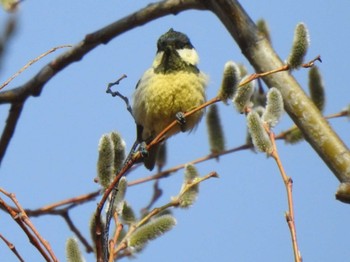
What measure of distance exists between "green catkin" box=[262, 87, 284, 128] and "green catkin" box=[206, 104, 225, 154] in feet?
2.81

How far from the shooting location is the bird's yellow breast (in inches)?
138

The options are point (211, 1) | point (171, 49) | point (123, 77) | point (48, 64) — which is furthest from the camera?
point (171, 49)

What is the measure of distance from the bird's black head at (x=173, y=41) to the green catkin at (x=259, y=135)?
184 cm

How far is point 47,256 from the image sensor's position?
1619 millimetres

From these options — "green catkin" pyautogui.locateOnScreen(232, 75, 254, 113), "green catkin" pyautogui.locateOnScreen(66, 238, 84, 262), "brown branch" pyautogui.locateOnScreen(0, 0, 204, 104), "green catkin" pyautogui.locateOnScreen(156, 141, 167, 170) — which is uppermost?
"brown branch" pyautogui.locateOnScreen(0, 0, 204, 104)

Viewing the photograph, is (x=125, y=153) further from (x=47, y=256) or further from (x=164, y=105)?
(x=164, y=105)

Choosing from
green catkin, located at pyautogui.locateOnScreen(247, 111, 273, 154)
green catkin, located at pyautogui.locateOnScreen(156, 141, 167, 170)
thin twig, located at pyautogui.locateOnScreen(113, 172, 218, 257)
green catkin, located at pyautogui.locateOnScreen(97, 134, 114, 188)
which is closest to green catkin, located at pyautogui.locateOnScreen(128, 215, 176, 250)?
thin twig, located at pyautogui.locateOnScreen(113, 172, 218, 257)

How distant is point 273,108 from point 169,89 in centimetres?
151

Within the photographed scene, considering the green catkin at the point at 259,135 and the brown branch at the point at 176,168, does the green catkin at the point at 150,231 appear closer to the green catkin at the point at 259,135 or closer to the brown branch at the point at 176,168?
the green catkin at the point at 259,135

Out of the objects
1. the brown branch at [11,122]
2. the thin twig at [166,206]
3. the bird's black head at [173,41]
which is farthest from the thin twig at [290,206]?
the bird's black head at [173,41]

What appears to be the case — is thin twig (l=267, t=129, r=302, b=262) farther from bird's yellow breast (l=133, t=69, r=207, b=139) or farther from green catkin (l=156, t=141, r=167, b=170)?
bird's yellow breast (l=133, t=69, r=207, b=139)

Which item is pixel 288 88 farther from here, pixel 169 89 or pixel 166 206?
pixel 169 89

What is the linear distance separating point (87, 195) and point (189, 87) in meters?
0.81

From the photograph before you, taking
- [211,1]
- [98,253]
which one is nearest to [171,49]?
[211,1]
